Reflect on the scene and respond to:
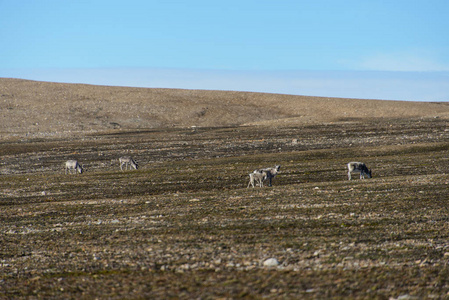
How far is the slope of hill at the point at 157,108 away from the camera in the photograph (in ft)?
301

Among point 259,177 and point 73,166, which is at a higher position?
point 259,177

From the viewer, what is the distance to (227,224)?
1672cm

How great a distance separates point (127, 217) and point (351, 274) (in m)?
10.6

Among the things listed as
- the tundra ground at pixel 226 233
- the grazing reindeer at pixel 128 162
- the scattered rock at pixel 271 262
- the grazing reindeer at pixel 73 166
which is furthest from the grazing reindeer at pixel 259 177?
the grazing reindeer at pixel 73 166

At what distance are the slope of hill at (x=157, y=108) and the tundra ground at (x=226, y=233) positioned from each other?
177 feet

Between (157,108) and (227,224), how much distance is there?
296 ft

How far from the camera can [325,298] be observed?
29.7 feet

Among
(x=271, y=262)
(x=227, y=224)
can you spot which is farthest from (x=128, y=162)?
(x=271, y=262)

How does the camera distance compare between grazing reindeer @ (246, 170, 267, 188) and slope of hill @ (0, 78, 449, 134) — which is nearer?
grazing reindeer @ (246, 170, 267, 188)

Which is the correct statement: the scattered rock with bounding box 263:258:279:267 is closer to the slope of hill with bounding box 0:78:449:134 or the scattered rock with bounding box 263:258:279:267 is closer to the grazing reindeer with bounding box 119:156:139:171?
the grazing reindeer with bounding box 119:156:139:171

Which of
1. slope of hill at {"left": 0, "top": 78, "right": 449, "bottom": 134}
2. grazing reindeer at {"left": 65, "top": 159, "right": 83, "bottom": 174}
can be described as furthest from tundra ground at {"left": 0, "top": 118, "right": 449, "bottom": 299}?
slope of hill at {"left": 0, "top": 78, "right": 449, "bottom": 134}

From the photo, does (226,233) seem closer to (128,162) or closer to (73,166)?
(128,162)

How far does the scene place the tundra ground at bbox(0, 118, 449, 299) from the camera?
33.8 ft

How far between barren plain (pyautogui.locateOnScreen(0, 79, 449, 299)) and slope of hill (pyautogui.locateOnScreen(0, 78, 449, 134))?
39353 millimetres
